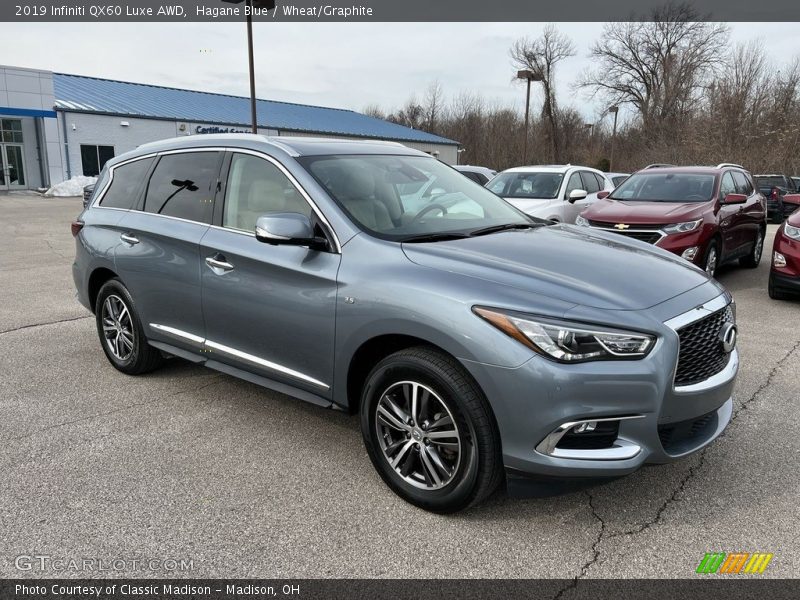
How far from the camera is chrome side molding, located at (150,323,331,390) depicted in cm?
353

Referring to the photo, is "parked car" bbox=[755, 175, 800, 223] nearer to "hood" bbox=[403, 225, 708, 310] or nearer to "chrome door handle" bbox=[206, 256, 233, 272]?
"hood" bbox=[403, 225, 708, 310]

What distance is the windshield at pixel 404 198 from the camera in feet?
11.6

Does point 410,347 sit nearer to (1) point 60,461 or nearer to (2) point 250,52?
(1) point 60,461

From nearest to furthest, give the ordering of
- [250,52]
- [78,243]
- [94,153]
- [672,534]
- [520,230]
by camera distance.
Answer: [672,534], [520,230], [78,243], [250,52], [94,153]

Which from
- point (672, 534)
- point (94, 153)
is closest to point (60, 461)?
point (672, 534)

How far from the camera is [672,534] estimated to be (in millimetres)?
2910

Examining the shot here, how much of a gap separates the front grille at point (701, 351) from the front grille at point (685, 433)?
196 millimetres

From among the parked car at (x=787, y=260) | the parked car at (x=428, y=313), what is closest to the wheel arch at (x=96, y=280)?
the parked car at (x=428, y=313)

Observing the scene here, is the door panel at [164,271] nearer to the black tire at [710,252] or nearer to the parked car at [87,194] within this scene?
the parked car at [87,194]

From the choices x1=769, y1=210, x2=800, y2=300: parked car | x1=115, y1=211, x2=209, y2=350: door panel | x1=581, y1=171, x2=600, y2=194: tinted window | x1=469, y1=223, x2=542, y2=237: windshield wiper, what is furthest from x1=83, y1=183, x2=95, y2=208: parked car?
x1=581, y1=171, x2=600, y2=194: tinted window

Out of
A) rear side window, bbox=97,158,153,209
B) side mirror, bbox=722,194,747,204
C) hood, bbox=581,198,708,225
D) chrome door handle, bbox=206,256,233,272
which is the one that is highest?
rear side window, bbox=97,158,153,209

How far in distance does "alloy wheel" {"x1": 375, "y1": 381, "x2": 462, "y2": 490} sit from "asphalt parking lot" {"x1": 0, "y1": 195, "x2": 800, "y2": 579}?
203 millimetres

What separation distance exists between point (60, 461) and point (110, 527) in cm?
89

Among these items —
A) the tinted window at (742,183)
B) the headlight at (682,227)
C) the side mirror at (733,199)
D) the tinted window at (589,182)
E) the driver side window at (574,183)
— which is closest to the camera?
the headlight at (682,227)
